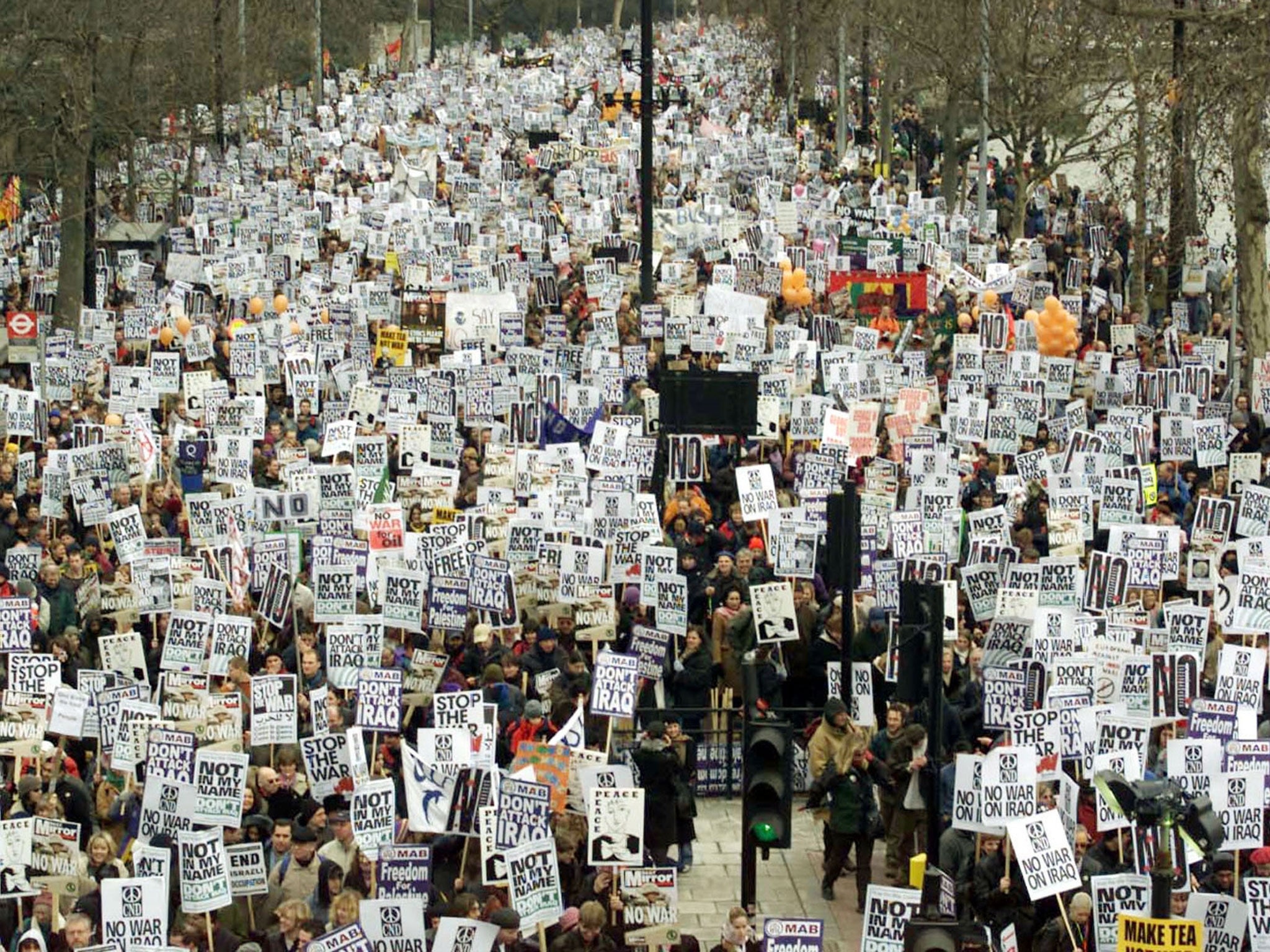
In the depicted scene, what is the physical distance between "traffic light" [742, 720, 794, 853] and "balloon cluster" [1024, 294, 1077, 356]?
16.9 meters

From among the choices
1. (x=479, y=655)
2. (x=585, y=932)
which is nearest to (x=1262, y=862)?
(x=585, y=932)

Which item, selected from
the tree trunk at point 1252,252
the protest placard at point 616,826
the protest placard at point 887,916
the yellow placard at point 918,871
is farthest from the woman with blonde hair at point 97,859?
the tree trunk at point 1252,252

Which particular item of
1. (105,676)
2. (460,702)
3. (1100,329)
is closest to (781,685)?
(460,702)

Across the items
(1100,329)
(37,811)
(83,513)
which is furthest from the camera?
(1100,329)

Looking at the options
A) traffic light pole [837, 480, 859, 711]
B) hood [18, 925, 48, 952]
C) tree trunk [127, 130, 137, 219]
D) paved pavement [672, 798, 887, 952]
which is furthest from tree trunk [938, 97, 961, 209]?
hood [18, 925, 48, 952]

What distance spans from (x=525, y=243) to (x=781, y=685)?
2018 cm

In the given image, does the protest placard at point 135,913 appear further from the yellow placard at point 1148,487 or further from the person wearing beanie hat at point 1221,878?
the yellow placard at point 1148,487

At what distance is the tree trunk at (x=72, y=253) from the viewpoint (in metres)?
37.4

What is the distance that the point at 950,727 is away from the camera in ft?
55.2

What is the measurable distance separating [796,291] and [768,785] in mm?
21126

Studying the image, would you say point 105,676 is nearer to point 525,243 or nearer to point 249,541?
point 249,541

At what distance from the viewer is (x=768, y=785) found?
13469 mm

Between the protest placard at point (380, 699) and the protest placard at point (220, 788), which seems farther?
the protest placard at point (380, 699)

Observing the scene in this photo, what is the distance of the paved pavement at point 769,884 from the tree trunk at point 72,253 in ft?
70.3
